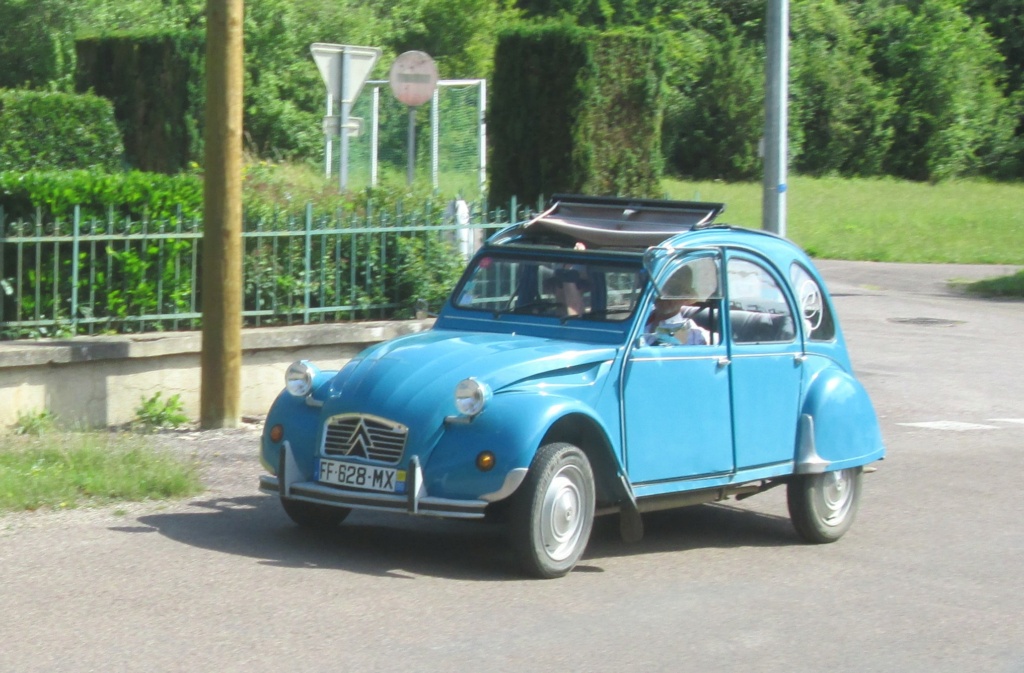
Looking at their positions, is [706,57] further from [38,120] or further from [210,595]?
[210,595]

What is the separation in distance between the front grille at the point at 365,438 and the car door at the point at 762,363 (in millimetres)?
1983

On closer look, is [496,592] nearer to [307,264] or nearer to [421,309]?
[307,264]

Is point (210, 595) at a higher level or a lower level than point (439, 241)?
lower

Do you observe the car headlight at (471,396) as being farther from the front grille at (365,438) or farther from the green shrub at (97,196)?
the green shrub at (97,196)

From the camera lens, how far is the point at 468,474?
21.9ft

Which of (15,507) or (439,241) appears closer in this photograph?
(15,507)

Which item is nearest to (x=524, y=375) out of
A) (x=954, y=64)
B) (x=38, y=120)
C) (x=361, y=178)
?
(x=38, y=120)

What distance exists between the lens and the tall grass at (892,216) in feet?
102

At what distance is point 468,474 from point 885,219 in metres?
31.7

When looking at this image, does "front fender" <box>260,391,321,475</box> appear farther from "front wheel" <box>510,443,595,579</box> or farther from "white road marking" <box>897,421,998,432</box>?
"white road marking" <box>897,421,998,432</box>

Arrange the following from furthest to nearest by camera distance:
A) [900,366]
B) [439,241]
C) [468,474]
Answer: [900,366] < [439,241] < [468,474]

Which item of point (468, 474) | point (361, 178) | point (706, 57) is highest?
point (706, 57)

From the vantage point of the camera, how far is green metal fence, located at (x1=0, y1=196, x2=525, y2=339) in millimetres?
10398

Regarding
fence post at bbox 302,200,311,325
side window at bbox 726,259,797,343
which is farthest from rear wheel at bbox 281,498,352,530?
fence post at bbox 302,200,311,325
